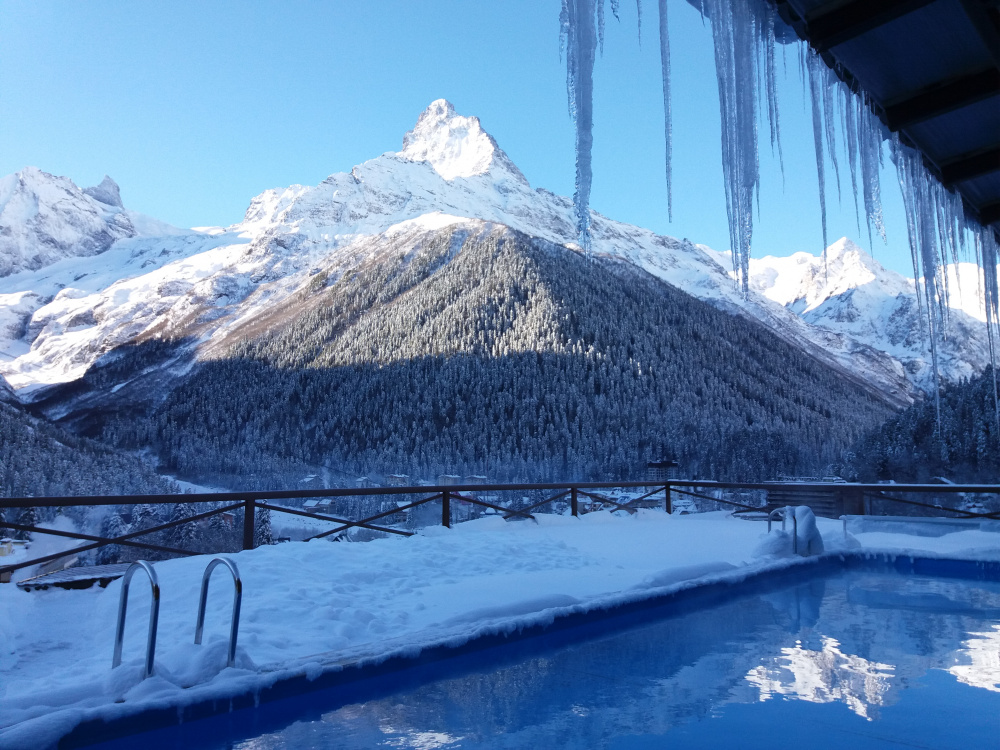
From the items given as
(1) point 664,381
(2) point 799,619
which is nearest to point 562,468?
(1) point 664,381

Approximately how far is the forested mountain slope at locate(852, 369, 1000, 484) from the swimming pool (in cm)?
3522

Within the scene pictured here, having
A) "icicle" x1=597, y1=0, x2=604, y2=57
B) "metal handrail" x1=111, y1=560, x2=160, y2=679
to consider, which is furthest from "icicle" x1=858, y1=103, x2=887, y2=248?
"metal handrail" x1=111, y1=560, x2=160, y2=679

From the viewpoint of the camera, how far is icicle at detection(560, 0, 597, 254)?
13.5ft

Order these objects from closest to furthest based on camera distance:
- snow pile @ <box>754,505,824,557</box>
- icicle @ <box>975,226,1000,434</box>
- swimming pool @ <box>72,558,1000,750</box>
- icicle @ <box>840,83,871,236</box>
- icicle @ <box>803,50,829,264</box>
→ swimming pool @ <box>72,558,1000,750</box>
icicle @ <box>803,50,829,264</box>
icicle @ <box>840,83,871,236</box>
icicle @ <box>975,226,1000,434</box>
snow pile @ <box>754,505,824,557</box>

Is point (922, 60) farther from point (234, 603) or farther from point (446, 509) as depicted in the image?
point (446, 509)

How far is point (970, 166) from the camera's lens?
14.9 ft

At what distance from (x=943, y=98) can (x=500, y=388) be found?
188ft

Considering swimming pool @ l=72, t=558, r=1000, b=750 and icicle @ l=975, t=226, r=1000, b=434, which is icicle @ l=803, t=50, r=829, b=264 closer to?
icicle @ l=975, t=226, r=1000, b=434

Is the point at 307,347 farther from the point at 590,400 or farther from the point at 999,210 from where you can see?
the point at 999,210

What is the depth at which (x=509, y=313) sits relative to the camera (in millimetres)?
68688

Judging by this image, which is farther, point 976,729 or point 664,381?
point 664,381

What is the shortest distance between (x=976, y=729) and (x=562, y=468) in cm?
5210

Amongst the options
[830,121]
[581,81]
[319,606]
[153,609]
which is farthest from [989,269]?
[153,609]

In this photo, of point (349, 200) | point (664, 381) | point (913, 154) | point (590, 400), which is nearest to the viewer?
point (913, 154)
